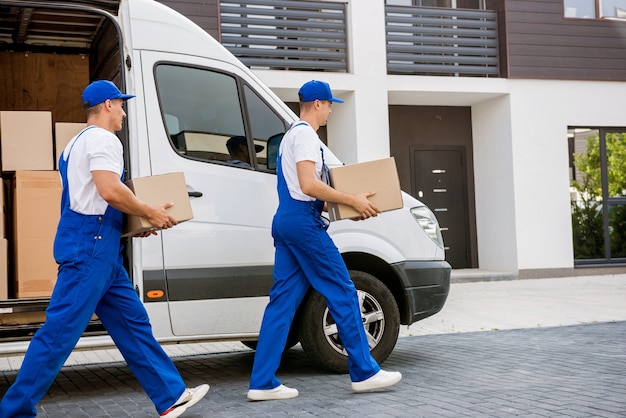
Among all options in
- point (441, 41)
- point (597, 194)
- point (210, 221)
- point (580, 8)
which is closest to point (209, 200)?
point (210, 221)

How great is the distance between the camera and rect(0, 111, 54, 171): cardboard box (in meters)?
7.00

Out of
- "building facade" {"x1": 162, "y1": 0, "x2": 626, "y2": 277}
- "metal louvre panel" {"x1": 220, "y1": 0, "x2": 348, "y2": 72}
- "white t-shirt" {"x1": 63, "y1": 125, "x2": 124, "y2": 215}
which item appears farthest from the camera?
"building facade" {"x1": 162, "y1": 0, "x2": 626, "y2": 277}

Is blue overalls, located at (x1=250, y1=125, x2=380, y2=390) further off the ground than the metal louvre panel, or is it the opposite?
the metal louvre panel

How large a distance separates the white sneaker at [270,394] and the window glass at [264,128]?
1.58m

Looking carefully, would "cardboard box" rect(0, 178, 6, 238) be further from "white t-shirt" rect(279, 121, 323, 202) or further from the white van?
"white t-shirt" rect(279, 121, 323, 202)

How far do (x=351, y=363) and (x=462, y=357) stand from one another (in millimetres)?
1911

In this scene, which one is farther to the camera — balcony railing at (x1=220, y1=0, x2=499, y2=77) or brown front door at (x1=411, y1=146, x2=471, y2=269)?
brown front door at (x1=411, y1=146, x2=471, y2=269)

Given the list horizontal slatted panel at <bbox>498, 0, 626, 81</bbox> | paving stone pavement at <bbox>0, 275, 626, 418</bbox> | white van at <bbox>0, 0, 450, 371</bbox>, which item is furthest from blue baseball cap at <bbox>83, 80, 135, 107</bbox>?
horizontal slatted panel at <bbox>498, 0, 626, 81</bbox>

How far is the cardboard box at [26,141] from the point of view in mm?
6996

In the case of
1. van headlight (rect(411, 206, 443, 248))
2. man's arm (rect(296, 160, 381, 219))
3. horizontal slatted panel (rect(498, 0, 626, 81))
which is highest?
horizontal slatted panel (rect(498, 0, 626, 81))

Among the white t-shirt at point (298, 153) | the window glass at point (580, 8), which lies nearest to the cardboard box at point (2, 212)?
the white t-shirt at point (298, 153)

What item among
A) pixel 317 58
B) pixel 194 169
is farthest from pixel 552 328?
pixel 317 58

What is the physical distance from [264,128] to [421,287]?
1649mm

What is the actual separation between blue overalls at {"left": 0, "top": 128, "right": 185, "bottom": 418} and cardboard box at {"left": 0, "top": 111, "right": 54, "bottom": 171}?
7.53 feet
